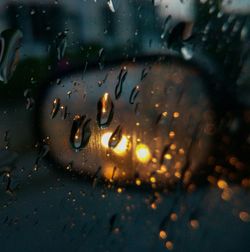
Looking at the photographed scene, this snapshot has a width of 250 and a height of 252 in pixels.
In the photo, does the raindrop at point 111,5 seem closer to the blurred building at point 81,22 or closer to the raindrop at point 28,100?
the blurred building at point 81,22

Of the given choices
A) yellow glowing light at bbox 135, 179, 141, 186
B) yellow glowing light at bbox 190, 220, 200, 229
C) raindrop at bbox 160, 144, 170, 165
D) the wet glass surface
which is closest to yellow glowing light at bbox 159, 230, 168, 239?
the wet glass surface

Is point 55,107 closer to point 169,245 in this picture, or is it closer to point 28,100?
point 28,100

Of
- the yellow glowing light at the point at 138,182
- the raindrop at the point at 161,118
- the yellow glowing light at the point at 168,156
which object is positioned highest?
the raindrop at the point at 161,118

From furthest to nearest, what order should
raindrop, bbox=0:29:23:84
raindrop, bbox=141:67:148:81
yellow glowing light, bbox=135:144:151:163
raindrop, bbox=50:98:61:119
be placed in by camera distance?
yellow glowing light, bbox=135:144:151:163 → raindrop, bbox=141:67:148:81 → raindrop, bbox=50:98:61:119 → raindrop, bbox=0:29:23:84

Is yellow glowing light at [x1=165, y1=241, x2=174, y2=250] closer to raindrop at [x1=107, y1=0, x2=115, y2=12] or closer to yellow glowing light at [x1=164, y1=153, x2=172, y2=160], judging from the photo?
yellow glowing light at [x1=164, y1=153, x2=172, y2=160]

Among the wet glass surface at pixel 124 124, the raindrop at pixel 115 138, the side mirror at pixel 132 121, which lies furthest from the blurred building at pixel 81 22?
the raindrop at pixel 115 138

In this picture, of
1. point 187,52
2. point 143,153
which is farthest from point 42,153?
point 187,52

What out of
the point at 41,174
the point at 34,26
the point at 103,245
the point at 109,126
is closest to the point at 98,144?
the point at 109,126
